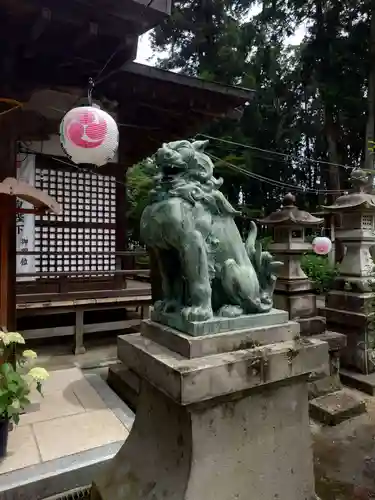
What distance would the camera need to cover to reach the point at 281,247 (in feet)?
20.8

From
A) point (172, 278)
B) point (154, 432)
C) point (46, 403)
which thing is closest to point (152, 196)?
point (172, 278)

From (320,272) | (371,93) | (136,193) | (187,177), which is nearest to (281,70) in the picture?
(371,93)

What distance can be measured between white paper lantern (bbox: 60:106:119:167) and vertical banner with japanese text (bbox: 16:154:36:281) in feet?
11.5

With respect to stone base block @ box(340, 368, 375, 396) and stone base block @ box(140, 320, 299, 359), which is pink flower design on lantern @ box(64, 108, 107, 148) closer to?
stone base block @ box(140, 320, 299, 359)

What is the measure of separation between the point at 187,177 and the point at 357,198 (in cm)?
517

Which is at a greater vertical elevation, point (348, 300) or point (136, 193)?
point (136, 193)

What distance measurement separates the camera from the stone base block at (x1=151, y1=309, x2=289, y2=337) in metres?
1.80

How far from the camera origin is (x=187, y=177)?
2059 mm

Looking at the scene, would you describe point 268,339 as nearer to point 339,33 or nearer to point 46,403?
point 46,403

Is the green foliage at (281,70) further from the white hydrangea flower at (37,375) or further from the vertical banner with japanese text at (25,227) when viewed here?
the white hydrangea flower at (37,375)

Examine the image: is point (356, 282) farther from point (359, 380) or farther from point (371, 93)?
point (371, 93)

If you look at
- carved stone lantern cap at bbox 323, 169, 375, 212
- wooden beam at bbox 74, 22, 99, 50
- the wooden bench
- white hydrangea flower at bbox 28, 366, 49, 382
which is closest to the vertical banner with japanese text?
the wooden bench

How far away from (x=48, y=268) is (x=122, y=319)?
201 centimetres

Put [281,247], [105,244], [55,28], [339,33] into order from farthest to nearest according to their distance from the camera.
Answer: [339,33] < [105,244] < [281,247] < [55,28]
